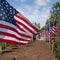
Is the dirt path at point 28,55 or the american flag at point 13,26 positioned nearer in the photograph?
the american flag at point 13,26

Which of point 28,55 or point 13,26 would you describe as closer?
point 13,26

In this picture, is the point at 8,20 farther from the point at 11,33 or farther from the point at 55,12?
the point at 55,12

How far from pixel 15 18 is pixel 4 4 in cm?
92

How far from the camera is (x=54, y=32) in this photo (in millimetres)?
33312

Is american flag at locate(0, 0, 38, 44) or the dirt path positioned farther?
the dirt path

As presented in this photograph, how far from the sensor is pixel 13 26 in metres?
11.3

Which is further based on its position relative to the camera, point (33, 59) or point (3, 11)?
point (33, 59)

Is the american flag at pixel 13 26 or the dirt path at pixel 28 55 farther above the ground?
the american flag at pixel 13 26

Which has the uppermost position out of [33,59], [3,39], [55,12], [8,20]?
[55,12]

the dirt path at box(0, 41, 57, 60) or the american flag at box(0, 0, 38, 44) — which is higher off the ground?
the american flag at box(0, 0, 38, 44)

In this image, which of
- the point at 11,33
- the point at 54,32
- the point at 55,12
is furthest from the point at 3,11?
the point at 55,12

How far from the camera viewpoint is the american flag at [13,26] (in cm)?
1080

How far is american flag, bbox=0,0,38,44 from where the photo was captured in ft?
35.4

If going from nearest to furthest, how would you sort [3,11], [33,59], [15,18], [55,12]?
[3,11] < [15,18] < [33,59] < [55,12]
